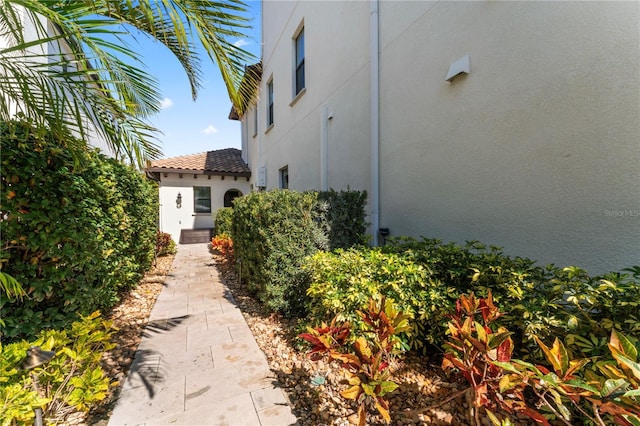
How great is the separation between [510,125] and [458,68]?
3.30 ft

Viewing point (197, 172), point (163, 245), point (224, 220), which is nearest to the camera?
point (163, 245)

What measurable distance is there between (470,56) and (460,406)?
362cm

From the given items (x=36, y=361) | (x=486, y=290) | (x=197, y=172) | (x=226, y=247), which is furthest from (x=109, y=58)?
(x=197, y=172)

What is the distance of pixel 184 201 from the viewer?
12938mm

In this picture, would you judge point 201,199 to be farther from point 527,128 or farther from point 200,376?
point 527,128

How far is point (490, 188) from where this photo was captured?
295 centimetres

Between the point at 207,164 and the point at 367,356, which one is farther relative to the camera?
the point at 207,164

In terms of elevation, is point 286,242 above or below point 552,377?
above

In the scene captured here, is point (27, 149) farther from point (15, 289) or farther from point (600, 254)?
point (600, 254)

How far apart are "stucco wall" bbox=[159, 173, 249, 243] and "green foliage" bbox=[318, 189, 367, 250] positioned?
10984 mm

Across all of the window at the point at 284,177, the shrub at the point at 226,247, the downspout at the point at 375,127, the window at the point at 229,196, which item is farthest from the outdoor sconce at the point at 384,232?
the window at the point at 229,196

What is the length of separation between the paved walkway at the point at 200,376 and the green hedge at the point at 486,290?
90 centimetres

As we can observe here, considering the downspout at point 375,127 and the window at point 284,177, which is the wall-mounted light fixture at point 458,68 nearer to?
the downspout at point 375,127

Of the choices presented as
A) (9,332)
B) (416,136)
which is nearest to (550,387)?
(416,136)
